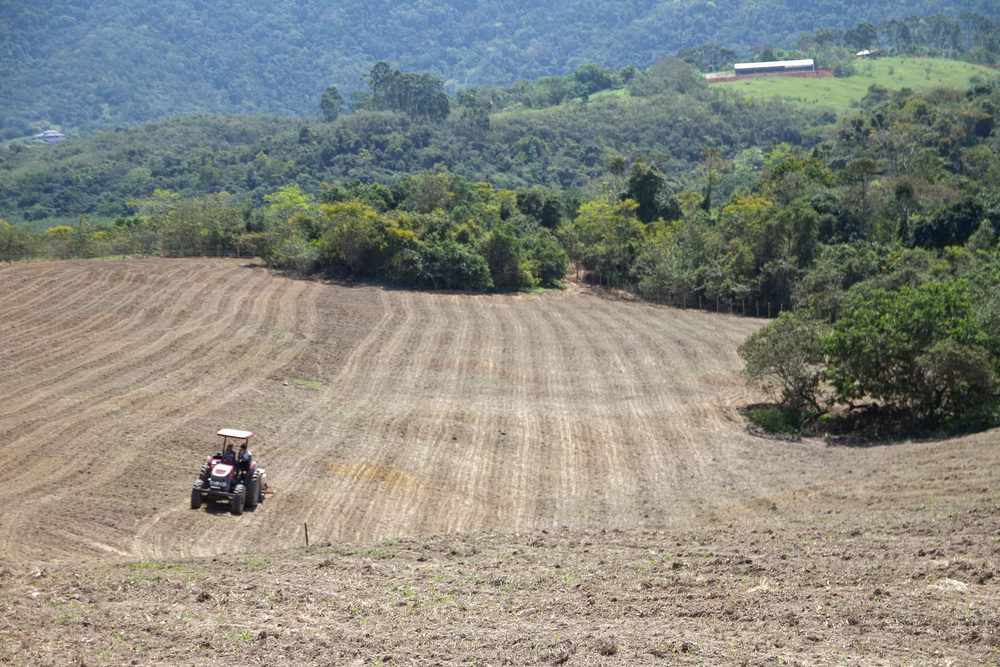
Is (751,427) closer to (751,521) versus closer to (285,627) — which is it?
(751,521)

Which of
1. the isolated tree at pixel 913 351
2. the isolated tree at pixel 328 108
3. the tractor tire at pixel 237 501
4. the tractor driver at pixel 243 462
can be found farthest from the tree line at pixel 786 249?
the isolated tree at pixel 328 108

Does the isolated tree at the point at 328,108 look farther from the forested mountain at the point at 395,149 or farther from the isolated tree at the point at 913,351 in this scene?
the isolated tree at the point at 913,351

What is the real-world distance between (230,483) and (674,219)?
192 feet

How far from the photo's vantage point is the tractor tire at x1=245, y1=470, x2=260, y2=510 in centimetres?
2098

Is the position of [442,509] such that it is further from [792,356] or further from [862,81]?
[862,81]

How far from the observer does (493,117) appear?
169 metres

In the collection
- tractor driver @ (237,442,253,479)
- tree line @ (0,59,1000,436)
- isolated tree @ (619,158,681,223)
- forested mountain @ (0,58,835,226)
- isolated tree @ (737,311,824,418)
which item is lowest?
tractor driver @ (237,442,253,479)

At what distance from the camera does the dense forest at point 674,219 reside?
29719mm

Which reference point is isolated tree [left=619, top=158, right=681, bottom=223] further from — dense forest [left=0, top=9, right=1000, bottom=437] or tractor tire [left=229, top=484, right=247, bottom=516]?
tractor tire [left=229, top=484, right=247, bottom=516]

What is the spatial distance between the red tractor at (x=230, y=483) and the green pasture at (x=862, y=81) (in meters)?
161

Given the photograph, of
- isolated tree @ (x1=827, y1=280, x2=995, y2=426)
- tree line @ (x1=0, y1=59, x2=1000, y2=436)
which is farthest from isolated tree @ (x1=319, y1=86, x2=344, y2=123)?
isolated tree @ (x1=827, y1=280, x2=995, y2=426)

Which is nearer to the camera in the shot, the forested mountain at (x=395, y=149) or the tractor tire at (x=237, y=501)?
the tractor tire at (x=237, y=501)

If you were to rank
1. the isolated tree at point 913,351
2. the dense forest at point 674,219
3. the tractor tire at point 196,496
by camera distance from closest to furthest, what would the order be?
1. the tractor tire at point 196,496
2. the isolated tree at point 913,351
3. the dense forest at point 674,219

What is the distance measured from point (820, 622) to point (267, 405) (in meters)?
20.2
